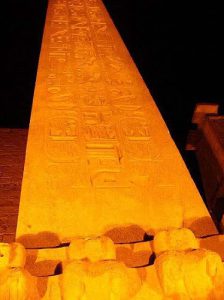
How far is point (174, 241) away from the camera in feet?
4.49

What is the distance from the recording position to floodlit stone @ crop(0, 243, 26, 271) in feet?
4.06

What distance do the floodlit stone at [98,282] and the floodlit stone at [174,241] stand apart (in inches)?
7.4

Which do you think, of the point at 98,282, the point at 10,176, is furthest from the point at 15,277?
the point at 10,176

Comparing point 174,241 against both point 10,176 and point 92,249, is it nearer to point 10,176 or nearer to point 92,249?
point 92,249

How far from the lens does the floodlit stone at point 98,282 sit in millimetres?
1148

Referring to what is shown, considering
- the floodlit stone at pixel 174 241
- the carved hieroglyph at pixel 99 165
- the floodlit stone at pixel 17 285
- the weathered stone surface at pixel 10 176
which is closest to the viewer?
the floodlit stone at pixel 17 285

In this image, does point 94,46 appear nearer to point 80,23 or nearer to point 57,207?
point 80,23

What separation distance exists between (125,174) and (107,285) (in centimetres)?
74

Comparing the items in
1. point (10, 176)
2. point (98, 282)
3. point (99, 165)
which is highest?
point (98, 282)

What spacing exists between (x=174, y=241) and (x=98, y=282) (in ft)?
1.13

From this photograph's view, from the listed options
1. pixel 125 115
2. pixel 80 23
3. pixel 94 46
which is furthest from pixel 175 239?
pixel 80 23

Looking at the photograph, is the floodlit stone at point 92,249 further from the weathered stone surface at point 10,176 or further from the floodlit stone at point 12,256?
the weathered stone surface at point 10,176

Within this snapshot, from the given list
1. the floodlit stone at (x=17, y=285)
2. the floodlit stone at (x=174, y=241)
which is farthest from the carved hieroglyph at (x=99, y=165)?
the floodlit stone at (x=17, y=285)

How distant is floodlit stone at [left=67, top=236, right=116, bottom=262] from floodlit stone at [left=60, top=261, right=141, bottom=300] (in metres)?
0.06
